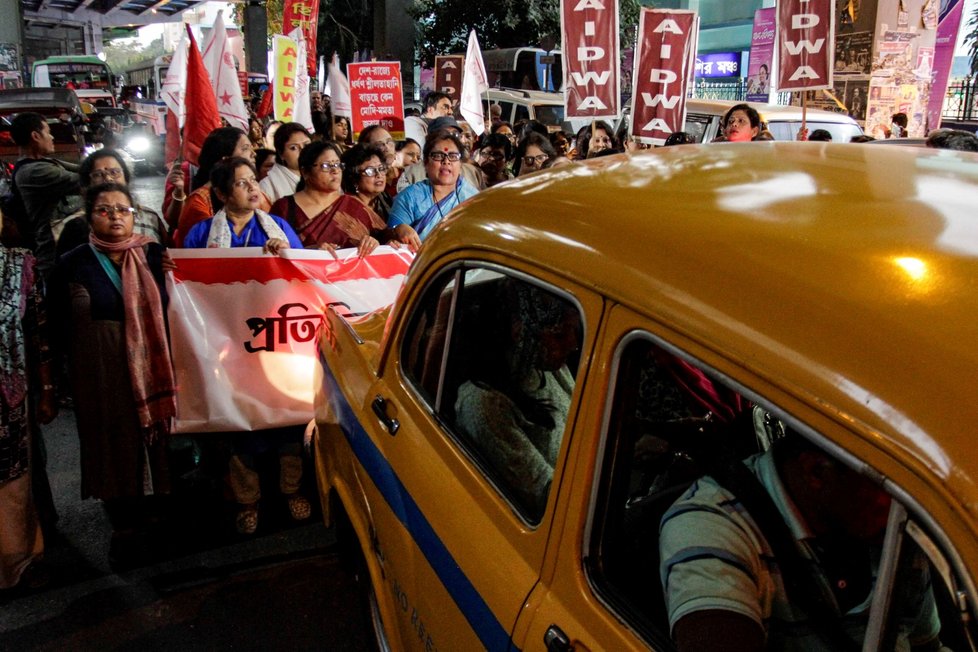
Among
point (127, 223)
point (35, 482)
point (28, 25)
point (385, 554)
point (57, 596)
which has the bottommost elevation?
point (57, 596)

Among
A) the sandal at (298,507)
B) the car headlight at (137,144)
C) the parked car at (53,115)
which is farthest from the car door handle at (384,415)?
the car headlight at (137,144)

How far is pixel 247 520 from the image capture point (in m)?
3.81

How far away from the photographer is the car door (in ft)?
5.12

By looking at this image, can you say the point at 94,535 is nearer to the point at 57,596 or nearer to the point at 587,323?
the point at 57,596

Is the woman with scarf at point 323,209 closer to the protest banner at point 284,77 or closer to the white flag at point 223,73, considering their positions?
the white flag at point 223,73

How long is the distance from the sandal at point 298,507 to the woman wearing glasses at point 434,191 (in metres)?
1.62

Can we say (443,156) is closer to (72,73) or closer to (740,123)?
(740,123)

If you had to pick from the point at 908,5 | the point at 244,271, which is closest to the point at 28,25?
the point at 908,5

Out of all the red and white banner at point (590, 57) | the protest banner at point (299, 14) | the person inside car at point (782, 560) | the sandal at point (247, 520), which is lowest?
the sandal at point (247, 520)

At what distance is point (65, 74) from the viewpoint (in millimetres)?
27406

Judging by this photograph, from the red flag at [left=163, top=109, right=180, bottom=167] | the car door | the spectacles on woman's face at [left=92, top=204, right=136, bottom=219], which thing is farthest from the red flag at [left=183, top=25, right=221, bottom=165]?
the car door

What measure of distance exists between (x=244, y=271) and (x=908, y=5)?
12.2 m

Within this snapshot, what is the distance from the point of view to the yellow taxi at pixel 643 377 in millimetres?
970

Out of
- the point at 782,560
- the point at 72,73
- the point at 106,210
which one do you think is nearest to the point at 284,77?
the point at 106,210
